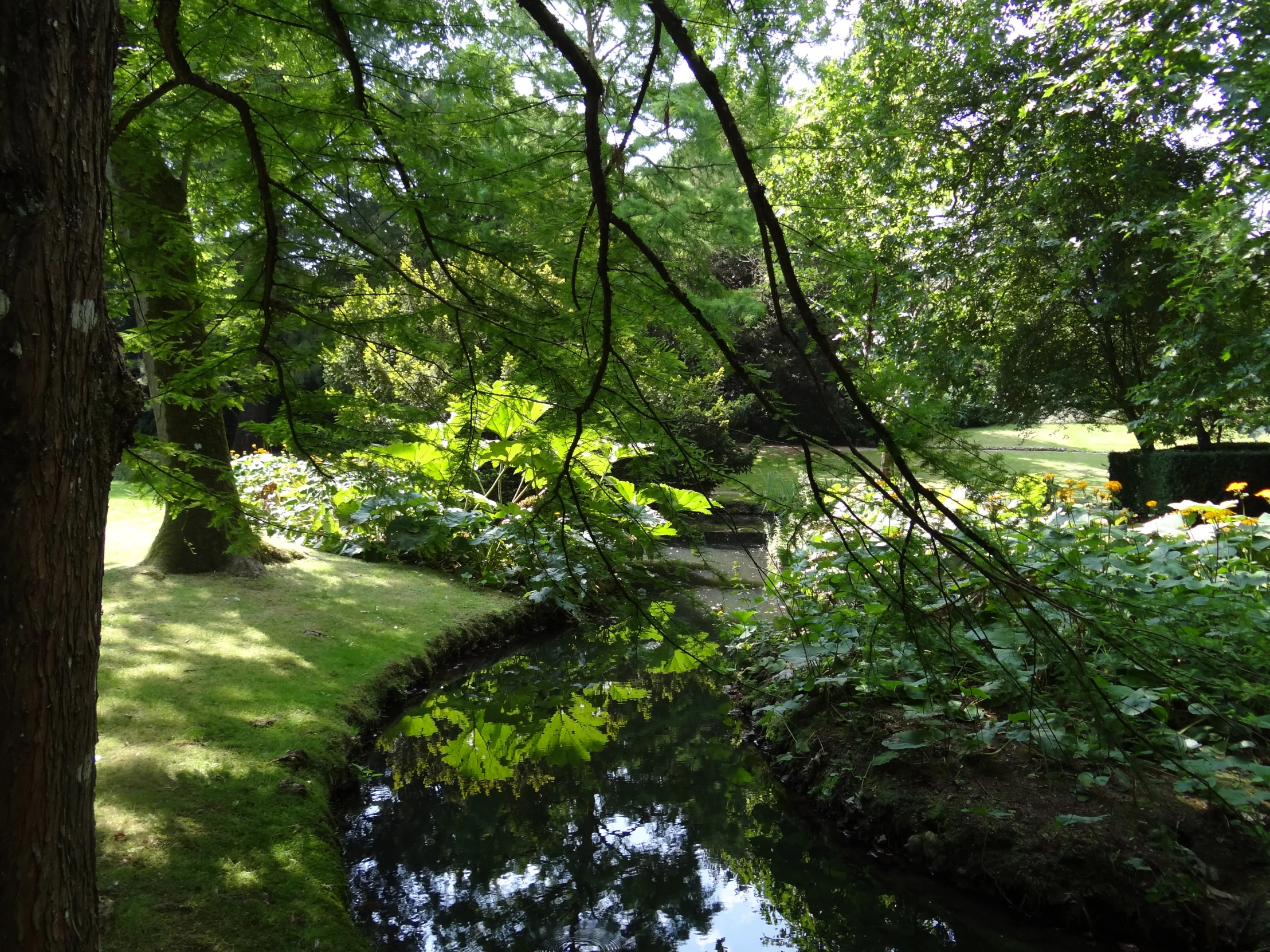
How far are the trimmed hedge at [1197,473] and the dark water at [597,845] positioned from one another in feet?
23.2

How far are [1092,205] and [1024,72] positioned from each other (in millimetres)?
1666

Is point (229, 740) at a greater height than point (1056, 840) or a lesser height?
greater

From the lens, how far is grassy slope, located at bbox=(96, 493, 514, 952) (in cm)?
229

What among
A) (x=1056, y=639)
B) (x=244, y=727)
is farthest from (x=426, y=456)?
(x=1056, y=639)

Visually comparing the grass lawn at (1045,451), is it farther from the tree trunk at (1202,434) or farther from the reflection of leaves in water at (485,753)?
the reflection of leaves in water at (485,753)

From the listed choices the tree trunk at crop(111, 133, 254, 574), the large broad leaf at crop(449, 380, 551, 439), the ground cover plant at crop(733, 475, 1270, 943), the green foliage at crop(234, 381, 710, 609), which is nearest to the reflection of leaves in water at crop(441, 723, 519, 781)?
the green foliage at crop(234, 381, 710, 609)

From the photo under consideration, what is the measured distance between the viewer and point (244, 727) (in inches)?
137

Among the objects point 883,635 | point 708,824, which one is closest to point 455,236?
point 883,635

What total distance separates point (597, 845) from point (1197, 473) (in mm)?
8789

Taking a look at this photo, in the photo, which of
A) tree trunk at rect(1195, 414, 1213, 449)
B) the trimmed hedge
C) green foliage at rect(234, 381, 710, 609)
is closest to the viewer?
green foliage at rect(234, 381, 710, 609)

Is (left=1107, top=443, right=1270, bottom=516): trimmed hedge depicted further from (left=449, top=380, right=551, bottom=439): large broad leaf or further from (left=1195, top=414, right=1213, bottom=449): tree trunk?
(left=449, top=380, right=551, bottom=439): large broad leaf

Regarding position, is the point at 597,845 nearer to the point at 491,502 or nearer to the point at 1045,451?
the point at 491,502

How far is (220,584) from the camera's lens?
5.44 m

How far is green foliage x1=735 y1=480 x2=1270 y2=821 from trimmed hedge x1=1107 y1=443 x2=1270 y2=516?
16.1 ft
